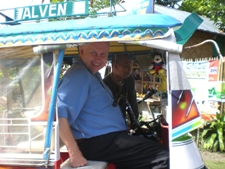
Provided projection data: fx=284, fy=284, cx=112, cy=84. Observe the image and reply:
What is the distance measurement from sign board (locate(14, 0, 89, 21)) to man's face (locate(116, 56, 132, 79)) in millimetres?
1451

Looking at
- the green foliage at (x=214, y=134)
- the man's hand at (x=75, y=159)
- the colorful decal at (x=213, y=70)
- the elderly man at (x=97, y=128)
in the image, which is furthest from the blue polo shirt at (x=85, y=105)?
the colorful decal at (x=213, y=70)

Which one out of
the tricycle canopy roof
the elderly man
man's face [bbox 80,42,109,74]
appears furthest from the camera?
man's face [bbox 80,42,109,74]

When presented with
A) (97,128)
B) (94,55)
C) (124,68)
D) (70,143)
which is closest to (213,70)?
(124,68)

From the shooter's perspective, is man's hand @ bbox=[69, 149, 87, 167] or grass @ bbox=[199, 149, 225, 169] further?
grass @ bbox=[199, 149, 225, 169]

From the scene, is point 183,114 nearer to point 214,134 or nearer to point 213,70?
point 214,134

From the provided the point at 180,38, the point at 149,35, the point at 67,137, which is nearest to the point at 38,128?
the point at 67,137

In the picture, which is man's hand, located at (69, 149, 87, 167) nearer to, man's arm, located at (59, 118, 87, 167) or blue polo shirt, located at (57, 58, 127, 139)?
man's arm, located at (59, 118, 87, 167)

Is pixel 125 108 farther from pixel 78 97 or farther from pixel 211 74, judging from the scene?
pixel 211 74

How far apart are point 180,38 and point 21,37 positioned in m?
1.22

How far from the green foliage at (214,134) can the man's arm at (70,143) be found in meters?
4.63

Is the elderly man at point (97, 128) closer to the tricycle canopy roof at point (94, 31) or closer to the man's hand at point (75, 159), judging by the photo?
the man's hand at point (75, 159)

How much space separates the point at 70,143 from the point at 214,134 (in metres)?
4.81

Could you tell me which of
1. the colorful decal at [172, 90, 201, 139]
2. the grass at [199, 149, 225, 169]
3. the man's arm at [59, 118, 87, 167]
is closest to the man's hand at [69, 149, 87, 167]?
the man's arm at [59, 118, 87, 167]

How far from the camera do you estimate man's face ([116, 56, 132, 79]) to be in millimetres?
3783
